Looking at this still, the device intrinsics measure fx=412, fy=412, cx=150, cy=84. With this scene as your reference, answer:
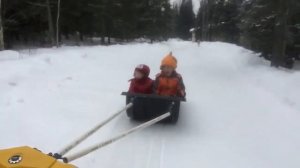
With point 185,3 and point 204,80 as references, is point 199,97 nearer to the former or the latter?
point 204,80

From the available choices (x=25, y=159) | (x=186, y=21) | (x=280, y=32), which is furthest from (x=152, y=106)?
(x=186, y=21)

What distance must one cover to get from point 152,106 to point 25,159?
13.4 ft

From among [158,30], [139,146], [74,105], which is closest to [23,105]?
[74,105]

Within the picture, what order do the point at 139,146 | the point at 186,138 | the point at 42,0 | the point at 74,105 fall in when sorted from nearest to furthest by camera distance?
the point at 139,146
the point at 186,138
the point at 74,105
the point at 42,0

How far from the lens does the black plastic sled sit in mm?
7703

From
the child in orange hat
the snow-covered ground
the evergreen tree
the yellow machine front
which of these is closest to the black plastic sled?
the snow-covered ground

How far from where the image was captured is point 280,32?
1856 cm

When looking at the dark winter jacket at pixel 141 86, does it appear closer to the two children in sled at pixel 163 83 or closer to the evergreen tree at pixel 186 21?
the two children in sled at pixel 163 83

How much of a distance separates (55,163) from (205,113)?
578 centimetres

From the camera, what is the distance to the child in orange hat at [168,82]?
8.77 metres

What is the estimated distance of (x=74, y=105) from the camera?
9.05 m

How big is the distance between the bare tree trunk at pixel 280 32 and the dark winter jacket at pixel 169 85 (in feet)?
35.5

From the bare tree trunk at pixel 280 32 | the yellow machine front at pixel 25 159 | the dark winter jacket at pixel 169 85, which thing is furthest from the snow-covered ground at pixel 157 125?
the bare tree trunk at pixel 280 32

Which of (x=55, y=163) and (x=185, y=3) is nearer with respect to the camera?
(x=55, y=163)
